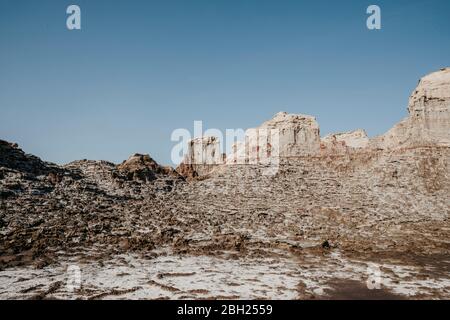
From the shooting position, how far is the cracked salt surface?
7.37 m

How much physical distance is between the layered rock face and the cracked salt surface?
20.7 meters

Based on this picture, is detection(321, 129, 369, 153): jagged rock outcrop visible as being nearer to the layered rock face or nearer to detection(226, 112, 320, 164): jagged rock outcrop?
detection(226, 112, 320, 164): jagged rock outcrop

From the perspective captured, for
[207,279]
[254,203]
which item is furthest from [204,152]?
[207,279]

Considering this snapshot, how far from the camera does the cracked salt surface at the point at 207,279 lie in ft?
24.2

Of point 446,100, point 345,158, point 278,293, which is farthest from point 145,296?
point 446,100

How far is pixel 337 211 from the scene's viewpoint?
1758 cm

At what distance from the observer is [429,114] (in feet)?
88.2

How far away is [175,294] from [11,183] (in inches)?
488

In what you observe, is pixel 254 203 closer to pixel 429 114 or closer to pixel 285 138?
pixel 285 138

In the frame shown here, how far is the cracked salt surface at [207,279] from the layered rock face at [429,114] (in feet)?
67.9

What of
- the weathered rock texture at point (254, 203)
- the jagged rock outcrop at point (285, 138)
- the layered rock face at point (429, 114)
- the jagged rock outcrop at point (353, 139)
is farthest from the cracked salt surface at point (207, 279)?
the jagged rock outcrop at point (353, 139)

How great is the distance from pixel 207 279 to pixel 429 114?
26.3 m

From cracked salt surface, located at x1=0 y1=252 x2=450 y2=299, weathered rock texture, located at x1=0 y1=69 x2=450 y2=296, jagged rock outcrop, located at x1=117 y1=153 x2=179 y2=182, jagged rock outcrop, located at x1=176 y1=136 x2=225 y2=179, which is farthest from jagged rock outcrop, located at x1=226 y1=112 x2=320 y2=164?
cracked salt surface, located at x1=0 y1=252 x2=450 y2=299
